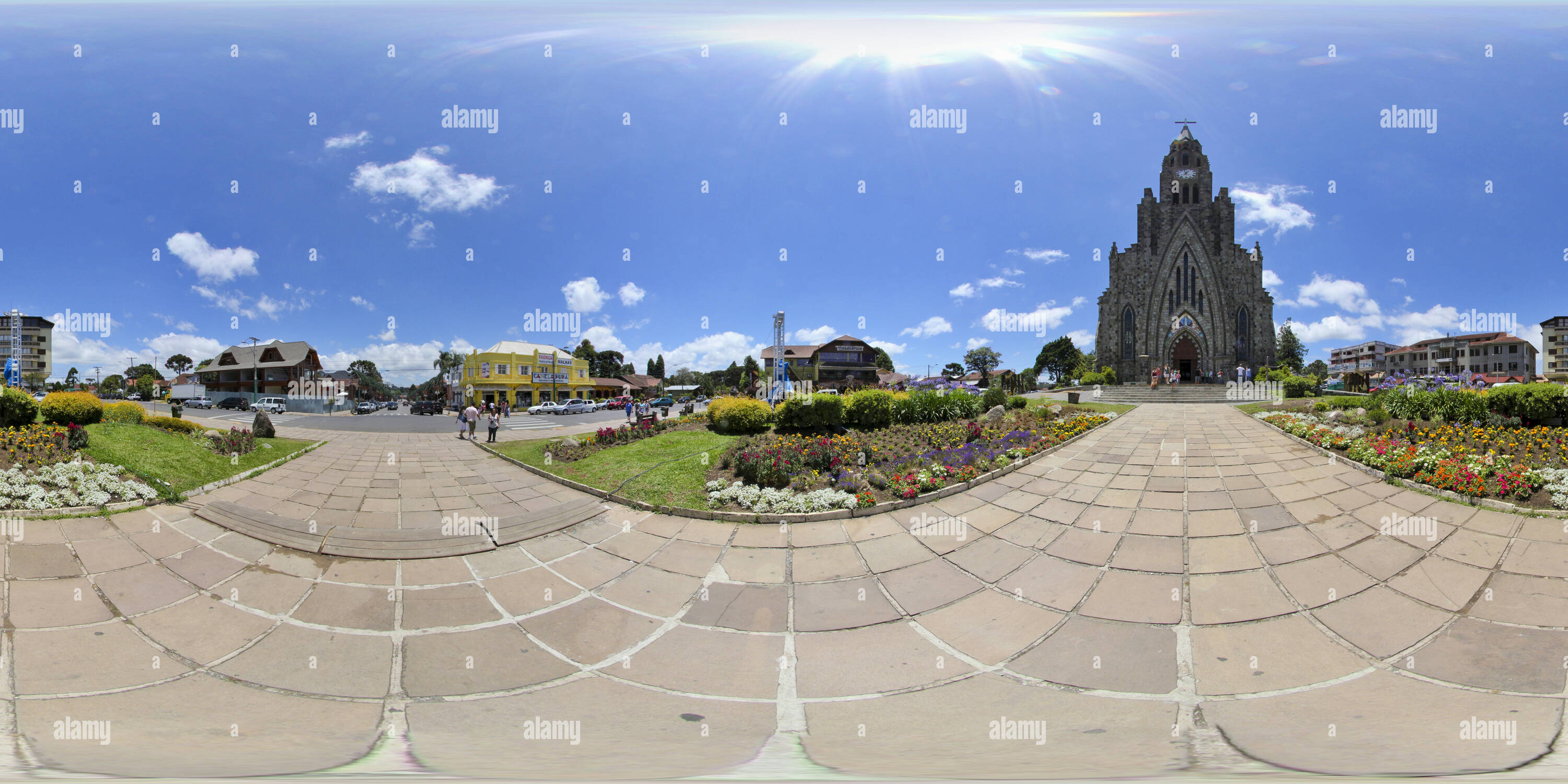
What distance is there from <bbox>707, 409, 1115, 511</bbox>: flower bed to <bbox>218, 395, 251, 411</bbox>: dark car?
4203 centimetres

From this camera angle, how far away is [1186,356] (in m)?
45.1

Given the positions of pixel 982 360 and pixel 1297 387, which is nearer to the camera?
pixel 1297 387

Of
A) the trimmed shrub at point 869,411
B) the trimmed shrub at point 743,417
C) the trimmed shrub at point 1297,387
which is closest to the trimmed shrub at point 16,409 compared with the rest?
the trimmed shrub at point 743,417

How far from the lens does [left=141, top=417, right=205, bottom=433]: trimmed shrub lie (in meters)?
12.6

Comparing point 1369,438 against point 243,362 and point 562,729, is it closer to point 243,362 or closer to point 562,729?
point 562,729

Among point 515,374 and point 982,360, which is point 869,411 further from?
point 982,360

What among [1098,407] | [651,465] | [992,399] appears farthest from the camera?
[1098,407]

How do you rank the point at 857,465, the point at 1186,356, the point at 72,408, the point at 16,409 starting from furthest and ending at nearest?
1. the point at 1186,356
2. the point at 72,408
3. the point at 16,409
4. the point at 857,465

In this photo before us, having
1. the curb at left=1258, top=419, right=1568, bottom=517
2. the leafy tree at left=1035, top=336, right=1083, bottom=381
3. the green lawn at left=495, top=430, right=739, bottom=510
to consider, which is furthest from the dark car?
the leafy tree at left=1035, top=336, right=1083, bottom=381

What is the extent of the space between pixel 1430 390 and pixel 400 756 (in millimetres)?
17281

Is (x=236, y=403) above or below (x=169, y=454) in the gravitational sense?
above

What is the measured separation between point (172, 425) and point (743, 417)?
1337cm

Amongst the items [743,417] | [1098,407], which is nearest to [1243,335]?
[1098,407]

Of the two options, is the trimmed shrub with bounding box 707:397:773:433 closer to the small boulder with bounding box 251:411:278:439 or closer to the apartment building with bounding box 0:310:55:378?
the small boulder with bounding box 251:411:278:439
